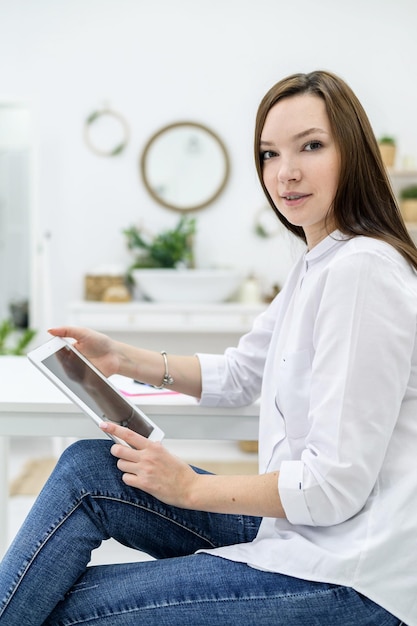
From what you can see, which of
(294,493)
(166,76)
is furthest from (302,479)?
(166,76)

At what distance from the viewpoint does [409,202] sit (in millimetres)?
3887

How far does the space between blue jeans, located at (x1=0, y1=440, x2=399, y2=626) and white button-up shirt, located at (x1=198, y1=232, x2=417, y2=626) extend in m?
0.04

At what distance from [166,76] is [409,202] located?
4.74ft

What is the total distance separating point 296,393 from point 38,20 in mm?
3559

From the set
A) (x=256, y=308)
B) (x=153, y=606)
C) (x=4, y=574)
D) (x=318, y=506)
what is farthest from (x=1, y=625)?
(x=256, y=308)

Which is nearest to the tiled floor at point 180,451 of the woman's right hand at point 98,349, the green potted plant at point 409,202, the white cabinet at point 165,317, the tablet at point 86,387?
the white cabinet at point 165,317

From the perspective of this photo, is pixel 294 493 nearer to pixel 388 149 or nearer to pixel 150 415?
pixel 150 415

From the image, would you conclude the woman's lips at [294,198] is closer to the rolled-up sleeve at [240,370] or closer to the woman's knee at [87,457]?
the rolled-up sleeve at [240,370]

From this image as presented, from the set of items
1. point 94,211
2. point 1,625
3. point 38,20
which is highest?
point 38,20

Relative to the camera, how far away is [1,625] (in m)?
1.10

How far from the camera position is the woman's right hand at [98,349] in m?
1.46

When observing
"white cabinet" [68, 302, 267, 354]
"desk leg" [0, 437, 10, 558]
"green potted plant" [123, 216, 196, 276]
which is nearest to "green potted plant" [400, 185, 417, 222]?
"white cabinet" [68, 302, 267, 354]

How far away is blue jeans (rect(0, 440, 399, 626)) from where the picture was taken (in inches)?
40.8

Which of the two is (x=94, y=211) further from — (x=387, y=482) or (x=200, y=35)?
(x=387, y=482)
